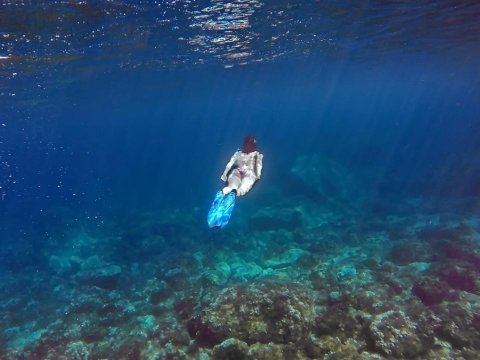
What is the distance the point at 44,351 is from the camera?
9.67 m

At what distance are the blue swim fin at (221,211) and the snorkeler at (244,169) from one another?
0.35 ft

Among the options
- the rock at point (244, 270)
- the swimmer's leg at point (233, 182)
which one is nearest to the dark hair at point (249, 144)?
the swimmer's leg at point (233, 182)

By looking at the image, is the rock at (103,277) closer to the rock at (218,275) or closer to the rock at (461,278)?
the rock at (218,275)

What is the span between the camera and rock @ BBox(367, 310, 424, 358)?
24.1 ft

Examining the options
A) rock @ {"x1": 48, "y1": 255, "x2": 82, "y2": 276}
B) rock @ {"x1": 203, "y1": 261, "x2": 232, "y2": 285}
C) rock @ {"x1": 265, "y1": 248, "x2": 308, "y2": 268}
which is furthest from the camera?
rock @ {"x1": 48, "y1": 255, "x2": 82, "y2": 276}

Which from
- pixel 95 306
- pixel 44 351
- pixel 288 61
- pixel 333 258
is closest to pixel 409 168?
pixel 288 61

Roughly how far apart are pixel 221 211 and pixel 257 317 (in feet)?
12.8

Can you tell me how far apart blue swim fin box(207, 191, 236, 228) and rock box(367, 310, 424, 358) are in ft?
16.1

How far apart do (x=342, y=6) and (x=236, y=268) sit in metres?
12.7

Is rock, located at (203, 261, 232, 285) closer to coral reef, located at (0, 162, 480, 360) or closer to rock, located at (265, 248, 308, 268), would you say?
coral reef, located at (0, 162, 480, 360)

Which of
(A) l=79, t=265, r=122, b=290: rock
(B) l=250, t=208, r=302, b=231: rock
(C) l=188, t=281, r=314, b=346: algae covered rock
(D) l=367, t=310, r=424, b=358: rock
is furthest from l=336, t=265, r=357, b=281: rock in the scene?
(A) l=79, t=265, r=122, b=290: rock

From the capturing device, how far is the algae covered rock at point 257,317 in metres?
7.92

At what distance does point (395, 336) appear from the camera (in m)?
7.53

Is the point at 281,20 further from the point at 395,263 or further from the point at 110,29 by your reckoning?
the point at 395,263
